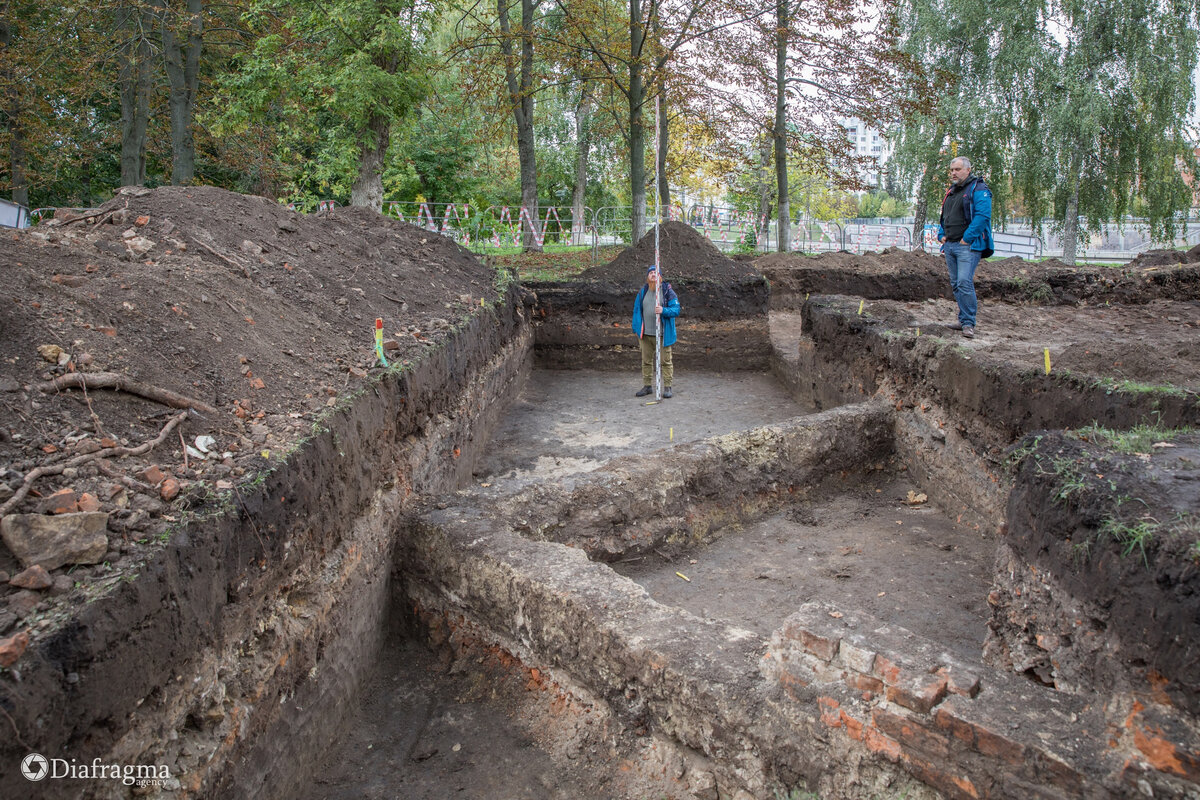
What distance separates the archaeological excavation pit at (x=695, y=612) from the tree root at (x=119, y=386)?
597 mm

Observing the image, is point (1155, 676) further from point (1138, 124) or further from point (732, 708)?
point (1138, 124)

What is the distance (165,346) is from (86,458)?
49.5 inches

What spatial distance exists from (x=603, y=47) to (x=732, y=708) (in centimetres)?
1695

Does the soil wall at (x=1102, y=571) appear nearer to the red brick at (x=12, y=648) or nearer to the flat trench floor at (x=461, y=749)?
the flat trench floor at (x=461, y=749)

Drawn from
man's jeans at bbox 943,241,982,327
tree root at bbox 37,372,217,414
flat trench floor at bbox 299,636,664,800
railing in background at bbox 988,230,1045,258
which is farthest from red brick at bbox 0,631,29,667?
railing in background at bbox 988,230,1045,258

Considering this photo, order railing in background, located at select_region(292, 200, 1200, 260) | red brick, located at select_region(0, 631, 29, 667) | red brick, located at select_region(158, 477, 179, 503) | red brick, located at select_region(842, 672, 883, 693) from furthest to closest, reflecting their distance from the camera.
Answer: railing in background, located at select_region(292, 200, 1200, 260), red brick, located at select_region(158, 477, 179, 503), red brick, located at select_region(842, 672, 883, 693), red brick, located at select_region(0, 631, 29, 667)

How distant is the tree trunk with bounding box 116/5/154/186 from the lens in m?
13.4

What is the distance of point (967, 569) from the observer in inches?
212

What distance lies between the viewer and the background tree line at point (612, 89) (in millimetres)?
13078

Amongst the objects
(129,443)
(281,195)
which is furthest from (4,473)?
(281,195)

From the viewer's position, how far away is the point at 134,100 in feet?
45.8

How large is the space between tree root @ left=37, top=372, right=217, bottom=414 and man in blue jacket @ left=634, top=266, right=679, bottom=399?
277 inches

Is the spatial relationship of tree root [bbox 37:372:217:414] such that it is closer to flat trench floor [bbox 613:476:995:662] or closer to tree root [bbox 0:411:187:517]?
tree root [bbox 0:411:187:517]

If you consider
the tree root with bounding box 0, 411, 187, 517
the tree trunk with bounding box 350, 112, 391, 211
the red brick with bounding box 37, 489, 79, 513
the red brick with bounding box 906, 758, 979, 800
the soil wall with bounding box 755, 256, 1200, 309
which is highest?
the tree trunk with bounding box 350, 112, 391, 211
